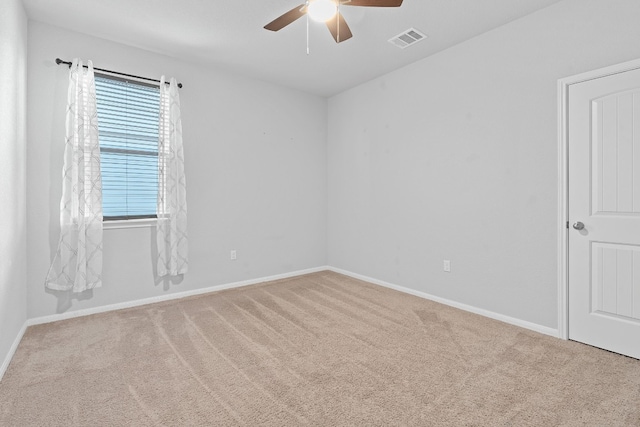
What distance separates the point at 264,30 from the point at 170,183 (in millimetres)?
1835

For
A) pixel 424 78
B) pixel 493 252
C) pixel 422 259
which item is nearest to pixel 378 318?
pixel 422 259

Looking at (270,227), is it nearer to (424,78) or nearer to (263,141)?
(263,141)

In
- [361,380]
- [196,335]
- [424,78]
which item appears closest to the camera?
[361,380]

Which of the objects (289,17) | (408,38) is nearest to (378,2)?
(289,17)

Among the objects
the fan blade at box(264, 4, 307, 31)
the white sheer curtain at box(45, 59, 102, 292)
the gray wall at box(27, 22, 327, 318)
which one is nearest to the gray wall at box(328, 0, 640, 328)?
the gray wall at box(27, 22, 327, 318)

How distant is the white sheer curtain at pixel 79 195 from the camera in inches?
115

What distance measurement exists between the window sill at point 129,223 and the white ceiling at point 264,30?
5.98 feet

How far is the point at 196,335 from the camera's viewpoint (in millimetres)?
2676

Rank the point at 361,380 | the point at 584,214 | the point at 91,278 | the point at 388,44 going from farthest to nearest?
1. the point at 388,44
2. the point at 91,278
3. the point at 584,214
4. the point at 361,380

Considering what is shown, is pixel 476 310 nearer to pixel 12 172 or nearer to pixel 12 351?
pixel 12 351

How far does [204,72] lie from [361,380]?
3.67 m

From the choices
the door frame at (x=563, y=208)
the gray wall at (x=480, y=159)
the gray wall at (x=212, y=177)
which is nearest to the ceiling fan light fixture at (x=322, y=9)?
the gray wall at (x=480, y=159)

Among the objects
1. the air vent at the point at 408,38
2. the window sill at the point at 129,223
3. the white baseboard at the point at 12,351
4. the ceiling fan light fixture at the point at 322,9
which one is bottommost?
the white baseboard at the point at 12,351

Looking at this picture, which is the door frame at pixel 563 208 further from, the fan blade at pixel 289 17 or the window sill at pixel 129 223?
the window sill at pixel 129 223
